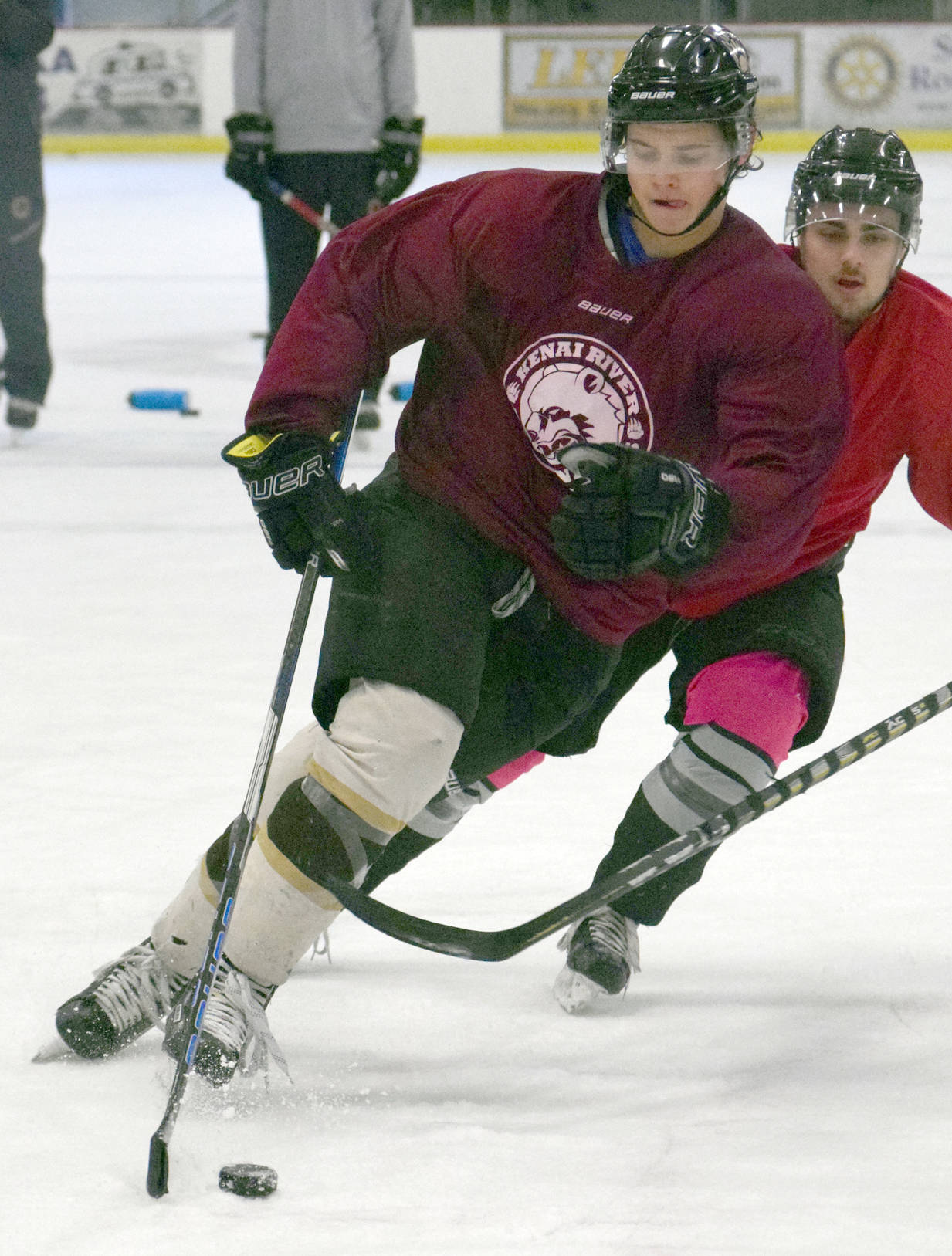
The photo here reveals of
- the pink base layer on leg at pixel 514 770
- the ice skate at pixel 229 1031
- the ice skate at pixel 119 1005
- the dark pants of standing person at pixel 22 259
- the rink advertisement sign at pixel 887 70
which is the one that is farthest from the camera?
the rink advertisement sign at pixel 887 70

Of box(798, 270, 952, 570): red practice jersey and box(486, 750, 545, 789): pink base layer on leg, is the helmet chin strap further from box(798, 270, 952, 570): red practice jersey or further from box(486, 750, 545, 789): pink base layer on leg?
box(486, 750, 545, 789): pink base layer on leg

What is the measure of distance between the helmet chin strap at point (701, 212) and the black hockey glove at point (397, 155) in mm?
2897

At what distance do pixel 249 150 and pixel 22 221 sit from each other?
571 millimetres

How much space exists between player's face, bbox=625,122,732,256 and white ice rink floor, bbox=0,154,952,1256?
2.46 feet

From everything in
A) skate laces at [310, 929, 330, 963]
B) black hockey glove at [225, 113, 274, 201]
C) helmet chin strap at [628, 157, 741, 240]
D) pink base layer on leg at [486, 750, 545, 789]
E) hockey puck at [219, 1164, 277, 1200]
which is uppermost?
helmet chin strap at [628, 157, 741, 240]

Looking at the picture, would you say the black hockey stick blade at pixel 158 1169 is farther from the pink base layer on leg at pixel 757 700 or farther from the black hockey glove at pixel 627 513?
the pink base layer on leg at pixel 757 700

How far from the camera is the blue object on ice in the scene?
16.0 feet

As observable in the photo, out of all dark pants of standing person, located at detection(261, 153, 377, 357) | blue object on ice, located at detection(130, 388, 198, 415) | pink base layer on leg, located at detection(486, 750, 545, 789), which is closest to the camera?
pink base layer on leg, located at detection(486, 750, 545, 789)

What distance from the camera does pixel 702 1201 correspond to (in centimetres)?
136

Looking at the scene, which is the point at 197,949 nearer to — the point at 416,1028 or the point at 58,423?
the point at 416,1028

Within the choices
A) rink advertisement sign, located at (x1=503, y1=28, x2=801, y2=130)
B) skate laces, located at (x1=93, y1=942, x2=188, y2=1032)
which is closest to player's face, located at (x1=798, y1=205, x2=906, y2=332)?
skate laces, located at (x1=93, y1=942, x2=188, y2=1032)

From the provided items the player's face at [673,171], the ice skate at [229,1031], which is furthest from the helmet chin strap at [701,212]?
the ice skate at [229,1031]

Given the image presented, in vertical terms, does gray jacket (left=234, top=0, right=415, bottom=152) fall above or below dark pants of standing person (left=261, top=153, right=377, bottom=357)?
above

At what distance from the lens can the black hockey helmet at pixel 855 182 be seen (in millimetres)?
1727
